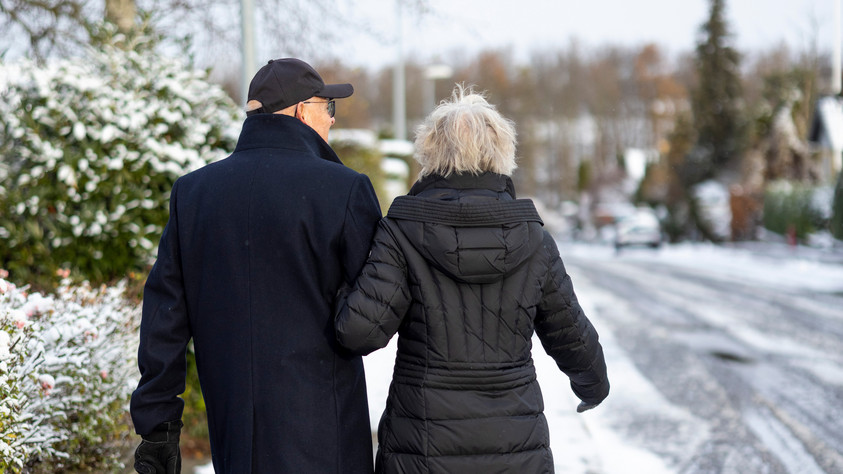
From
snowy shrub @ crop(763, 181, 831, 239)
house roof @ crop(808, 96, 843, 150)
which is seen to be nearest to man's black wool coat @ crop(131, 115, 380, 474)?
snowy shrub @ crop(763, 181, 831, 239)

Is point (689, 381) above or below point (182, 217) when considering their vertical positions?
below

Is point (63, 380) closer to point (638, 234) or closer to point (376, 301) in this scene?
point (376, 301)

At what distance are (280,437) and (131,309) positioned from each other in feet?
7.42

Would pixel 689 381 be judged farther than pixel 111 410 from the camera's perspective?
Yes

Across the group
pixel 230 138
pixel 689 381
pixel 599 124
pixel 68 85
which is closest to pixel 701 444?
pixel 689 381

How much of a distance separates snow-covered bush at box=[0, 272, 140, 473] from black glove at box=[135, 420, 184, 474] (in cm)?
60

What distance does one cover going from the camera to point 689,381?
744 cm

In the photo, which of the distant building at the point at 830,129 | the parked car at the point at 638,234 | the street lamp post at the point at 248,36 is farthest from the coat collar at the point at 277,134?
the parked car at the point at 638,234

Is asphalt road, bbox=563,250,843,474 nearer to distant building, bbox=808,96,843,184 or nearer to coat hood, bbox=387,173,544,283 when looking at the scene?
coat hood, bbox=387,173,544,283

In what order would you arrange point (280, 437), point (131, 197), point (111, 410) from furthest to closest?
point (131, 197), point (111, 410), point (280, 437)

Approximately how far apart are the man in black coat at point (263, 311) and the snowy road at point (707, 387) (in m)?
2.68

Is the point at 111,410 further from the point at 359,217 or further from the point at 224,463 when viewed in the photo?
the point at 359,217

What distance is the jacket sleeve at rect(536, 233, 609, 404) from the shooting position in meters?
2.40

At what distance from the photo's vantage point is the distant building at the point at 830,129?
30344 millimetres
